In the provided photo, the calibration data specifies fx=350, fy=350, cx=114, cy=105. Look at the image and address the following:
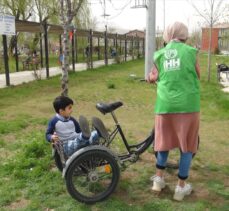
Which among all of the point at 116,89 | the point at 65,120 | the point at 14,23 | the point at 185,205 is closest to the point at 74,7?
the point at 65,120

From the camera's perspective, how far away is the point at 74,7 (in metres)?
6.04

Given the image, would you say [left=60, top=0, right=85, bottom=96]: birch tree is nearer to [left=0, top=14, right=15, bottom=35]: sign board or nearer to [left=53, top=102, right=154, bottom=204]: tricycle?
[left=53, top=102, right=154, bottom=204]: tricycle

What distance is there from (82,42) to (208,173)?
25.4 m

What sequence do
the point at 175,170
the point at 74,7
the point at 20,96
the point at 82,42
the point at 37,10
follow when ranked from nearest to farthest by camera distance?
the point at 175,170 < the point at 74,7 < the point at 20,96 < the point at 37,10 < the point at 82,42

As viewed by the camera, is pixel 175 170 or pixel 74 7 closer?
pixel 175 170

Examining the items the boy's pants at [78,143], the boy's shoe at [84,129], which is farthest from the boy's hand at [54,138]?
the boy's shoe at [84,129]

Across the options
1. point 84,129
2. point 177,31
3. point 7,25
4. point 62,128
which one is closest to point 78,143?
point 84,129

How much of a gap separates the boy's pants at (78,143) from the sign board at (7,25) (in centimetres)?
866

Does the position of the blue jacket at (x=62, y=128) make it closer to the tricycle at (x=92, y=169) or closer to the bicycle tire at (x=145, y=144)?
the tricycle at (x=92, y=169)

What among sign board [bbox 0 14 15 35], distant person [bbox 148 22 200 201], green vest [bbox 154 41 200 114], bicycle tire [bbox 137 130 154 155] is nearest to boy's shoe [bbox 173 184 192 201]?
distant person [bbox 148 22 200 201]

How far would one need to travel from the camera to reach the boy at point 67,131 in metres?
3.28

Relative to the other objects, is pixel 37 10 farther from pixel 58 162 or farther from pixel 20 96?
pixel 58 162

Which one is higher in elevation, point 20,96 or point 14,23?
point 14,23

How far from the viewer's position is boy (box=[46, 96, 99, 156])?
328cm
